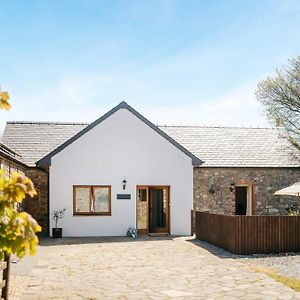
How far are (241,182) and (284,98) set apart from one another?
5839mm

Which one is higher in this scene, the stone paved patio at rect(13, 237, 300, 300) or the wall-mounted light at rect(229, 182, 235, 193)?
the wall-mounted light at rect(229, 182, 235, 193)

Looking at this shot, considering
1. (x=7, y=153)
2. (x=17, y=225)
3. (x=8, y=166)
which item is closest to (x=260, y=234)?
(x=8, y=166)

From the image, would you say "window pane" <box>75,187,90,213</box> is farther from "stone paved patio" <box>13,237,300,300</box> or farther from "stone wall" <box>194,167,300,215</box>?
"stone wall" <box>194,167,300,215</box>

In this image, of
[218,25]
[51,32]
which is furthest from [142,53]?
[51,32]

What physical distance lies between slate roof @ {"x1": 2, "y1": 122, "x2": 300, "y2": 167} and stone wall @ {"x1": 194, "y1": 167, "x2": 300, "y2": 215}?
0.38 meters

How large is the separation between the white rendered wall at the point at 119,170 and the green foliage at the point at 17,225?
613 inches

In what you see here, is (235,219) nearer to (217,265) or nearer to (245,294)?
(217,265)

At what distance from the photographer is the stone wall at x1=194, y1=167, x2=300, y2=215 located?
72.9 feet

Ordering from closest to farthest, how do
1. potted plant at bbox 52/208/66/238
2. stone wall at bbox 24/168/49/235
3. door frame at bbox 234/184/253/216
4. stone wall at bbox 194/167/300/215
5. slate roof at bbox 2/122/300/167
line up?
potted plant at bbox 52/208/66/238 < stone wall at bbox 24/168/49/235 < stone wall at bbox 194/167/300/215 < slate roof at bbox 2/122/300/167 < door frame at bbox 234/184/253/216

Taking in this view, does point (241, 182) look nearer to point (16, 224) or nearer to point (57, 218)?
point (57, 218)

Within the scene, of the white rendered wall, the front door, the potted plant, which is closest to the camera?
the potted plant

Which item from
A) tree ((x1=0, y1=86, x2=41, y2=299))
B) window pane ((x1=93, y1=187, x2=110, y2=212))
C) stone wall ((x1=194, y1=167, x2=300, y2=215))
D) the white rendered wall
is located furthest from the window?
tree ((x1=0, y1=86, x2=41, y2=299))

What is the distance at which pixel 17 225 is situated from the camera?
3975 millimetres

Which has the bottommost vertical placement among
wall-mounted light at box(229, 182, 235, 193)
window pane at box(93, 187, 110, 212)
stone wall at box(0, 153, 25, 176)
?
window pane at box(93, 187, 110, 212)
